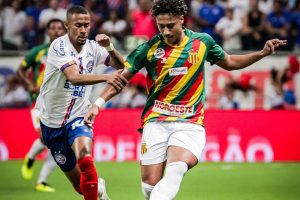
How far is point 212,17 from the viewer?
19.6 metres

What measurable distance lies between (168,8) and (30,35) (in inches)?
476

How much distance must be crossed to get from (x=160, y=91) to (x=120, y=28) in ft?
37.6

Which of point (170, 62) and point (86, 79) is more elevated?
point (170, 62)

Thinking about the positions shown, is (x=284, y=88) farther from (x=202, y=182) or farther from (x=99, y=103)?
(x=99, y=103)

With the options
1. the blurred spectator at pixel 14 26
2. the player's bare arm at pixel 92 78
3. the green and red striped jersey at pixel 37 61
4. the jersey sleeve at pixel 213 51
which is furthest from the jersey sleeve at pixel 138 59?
the blurred spectator at pixel 14 26

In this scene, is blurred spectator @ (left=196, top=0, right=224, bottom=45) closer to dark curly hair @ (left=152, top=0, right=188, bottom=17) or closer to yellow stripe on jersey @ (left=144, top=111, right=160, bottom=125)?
yellow stripe on jersey @ (left=144, top=111, right=160, bottom=125)

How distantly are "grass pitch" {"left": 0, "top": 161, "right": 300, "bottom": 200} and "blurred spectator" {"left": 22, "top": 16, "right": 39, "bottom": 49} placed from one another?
392cm

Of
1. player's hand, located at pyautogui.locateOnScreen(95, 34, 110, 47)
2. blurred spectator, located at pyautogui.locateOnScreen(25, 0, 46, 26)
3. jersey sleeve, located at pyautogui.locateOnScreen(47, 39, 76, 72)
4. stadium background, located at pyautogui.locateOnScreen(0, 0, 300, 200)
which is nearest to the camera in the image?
player's hand, located at pyautogui.locateOnScreen(95, 34, 110, 47)

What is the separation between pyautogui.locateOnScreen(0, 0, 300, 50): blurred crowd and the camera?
63.0ft

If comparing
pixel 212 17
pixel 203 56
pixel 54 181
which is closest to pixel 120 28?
pixel 212 17

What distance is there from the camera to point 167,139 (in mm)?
8242

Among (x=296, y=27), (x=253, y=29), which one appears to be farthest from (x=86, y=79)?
(x=296, y=27)

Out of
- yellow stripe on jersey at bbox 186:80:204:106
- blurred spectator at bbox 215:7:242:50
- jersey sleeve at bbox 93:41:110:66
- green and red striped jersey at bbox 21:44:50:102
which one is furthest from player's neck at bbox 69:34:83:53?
blurred spectator at bbox 215:7:242:50

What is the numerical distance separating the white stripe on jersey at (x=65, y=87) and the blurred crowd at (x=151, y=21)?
9257 millimetres
